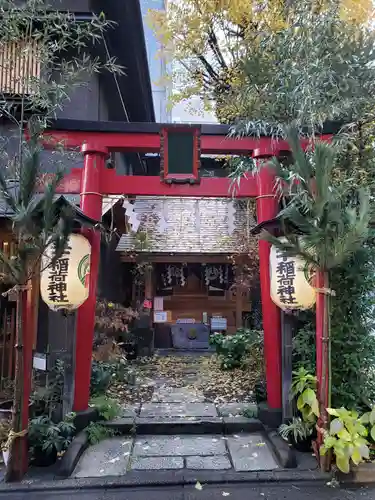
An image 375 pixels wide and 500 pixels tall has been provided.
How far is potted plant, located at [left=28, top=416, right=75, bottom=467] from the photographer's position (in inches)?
181

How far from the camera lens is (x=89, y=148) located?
225 inches

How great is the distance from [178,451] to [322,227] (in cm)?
339

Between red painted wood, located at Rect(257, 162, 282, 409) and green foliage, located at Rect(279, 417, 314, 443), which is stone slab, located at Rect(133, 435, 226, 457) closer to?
green foliage, located at Rect(279, 417, 314, 443)

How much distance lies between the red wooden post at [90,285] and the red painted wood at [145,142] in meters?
0.20

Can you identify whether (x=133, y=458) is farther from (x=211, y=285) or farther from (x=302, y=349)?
(x=211, y=285)

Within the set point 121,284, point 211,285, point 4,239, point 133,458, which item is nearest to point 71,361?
point 133,458

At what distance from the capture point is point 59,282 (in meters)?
4.82

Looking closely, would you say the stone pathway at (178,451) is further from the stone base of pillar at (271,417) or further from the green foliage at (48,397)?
the green foliage at (48,397)

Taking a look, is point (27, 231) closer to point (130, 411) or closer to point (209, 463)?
point (209, 463)

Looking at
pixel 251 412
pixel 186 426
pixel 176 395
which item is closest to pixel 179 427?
pixel 186 426

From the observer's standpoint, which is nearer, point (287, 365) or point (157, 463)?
point (157, 463)

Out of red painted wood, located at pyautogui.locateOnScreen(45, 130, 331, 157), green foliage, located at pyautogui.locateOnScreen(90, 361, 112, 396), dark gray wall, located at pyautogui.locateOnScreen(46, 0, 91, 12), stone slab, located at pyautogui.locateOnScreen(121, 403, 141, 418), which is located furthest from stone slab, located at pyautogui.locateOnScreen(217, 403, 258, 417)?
dark gray wall, located at pyautogui.locateOnScreen(46, 0, 91, 12)

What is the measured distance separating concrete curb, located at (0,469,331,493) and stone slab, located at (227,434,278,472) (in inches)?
6.0

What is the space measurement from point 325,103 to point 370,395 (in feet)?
12.7
